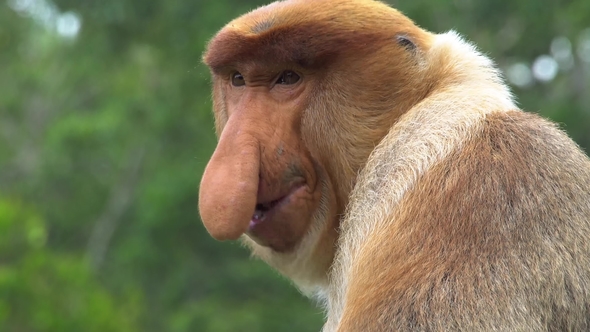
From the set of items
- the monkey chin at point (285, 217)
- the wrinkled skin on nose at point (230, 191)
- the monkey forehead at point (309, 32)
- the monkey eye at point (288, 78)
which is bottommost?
the monkey chin at point (285, 217)

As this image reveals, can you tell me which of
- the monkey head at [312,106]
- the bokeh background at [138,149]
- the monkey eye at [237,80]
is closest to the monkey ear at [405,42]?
the monkey head at [312,106]

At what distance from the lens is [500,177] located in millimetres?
2729

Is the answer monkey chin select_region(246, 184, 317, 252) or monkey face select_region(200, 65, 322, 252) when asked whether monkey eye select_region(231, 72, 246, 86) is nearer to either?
monkey face select_region(200, 65, 322, 252)

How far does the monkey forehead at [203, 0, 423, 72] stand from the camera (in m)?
3.27

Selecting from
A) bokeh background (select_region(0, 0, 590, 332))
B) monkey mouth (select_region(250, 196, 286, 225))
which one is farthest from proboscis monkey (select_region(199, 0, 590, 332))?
bokeh background (select_region(0, 0, 590, 332))

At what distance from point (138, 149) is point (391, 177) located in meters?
21.7

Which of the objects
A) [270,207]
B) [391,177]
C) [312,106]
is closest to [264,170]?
[270,207]

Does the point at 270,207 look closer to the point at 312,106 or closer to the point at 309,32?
the point at 312,106

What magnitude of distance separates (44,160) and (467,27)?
17.1 m

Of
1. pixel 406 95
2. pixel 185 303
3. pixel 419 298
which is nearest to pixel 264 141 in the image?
pixel 406 95

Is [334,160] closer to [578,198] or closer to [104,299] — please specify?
[578,198]

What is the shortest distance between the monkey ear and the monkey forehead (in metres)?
0.03

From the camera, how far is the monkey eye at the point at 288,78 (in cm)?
335

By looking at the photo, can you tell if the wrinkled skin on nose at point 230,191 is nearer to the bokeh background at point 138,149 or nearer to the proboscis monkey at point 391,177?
the proboscis monkey at point 391,177
